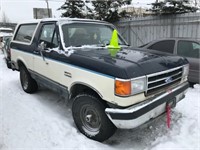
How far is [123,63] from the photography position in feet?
9.05

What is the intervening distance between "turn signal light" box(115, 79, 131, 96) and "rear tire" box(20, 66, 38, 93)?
3.31 metres

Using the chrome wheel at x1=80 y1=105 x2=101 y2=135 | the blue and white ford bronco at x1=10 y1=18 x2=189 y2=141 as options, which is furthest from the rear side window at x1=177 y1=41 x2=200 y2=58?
the chrome wheel at x1=80 y1=105 x2=101 y2=135

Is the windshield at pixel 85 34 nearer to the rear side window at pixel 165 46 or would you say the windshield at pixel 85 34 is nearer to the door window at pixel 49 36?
the door window at pixel 49 36

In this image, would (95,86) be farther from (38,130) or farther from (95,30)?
(95,30)

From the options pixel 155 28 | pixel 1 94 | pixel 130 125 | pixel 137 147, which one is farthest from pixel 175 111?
pixel 155 28

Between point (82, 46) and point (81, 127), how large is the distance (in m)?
1.48

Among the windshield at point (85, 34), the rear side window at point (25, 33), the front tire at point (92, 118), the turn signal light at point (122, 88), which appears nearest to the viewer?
the turn signal light at point (122, 88)

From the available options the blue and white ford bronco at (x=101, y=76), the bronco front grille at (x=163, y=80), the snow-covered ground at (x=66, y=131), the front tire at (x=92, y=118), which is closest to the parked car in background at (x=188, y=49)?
the snow-covered ground at (x=66, y=131)

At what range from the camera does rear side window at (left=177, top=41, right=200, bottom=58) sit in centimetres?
562

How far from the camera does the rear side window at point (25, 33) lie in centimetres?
493

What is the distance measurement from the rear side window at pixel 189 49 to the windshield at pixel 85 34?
2.23 meters

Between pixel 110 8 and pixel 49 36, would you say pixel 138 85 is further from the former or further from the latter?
pixel 110 8

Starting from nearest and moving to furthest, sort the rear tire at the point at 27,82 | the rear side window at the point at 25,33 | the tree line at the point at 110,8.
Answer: the rear side window at the point at 25,33 < the rear tire at the point at 27,82 < the tree line at the point at 110,8

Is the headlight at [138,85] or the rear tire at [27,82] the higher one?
the headlight at [138,85]
